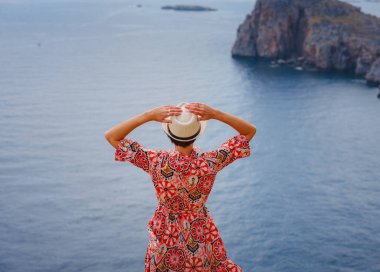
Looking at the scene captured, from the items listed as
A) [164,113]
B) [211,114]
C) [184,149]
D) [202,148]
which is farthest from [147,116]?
[202,148]

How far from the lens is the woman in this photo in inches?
207

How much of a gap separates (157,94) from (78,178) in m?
40.1

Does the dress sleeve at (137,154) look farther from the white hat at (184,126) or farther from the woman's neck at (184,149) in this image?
the white hat at (184,126)

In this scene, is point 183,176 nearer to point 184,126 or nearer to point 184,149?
point 184,149

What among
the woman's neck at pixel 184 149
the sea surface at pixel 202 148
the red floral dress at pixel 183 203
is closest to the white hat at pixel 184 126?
the woman's neck at pixel 184 149

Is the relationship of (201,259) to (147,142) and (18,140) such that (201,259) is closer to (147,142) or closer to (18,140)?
(147,142)

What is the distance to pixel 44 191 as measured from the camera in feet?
195

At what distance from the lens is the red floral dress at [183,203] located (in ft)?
17.7

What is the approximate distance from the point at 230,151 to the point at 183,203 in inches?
33.0

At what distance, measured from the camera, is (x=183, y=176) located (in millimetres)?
5402

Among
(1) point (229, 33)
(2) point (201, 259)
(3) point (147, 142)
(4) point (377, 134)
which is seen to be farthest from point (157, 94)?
(2) point (201, 259)

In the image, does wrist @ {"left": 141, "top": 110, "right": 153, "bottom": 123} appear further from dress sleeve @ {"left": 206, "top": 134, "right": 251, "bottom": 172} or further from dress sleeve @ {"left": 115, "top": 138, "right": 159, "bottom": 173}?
dress sleeve @ {"left": 206, "top": 134, "right": 251, "bottom": 172}

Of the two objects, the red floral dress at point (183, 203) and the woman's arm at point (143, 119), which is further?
the red floral dress at point (183, 203)

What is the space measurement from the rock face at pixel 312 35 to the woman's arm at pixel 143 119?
4041 inches
